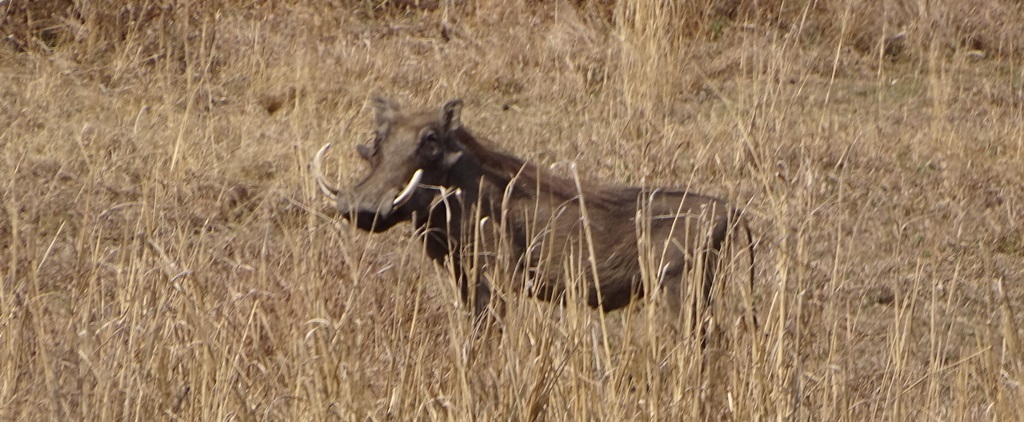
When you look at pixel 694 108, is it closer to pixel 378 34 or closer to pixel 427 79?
pixel 427 79

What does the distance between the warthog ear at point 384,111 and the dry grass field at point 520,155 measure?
357mm

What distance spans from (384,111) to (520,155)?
6.72 ft

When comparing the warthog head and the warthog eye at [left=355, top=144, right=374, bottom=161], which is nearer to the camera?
the warthog head

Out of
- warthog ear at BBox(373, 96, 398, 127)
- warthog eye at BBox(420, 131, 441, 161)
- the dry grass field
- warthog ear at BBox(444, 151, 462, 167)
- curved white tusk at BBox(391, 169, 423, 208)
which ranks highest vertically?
warthog ear at BBox(373, 96, 398, 127)

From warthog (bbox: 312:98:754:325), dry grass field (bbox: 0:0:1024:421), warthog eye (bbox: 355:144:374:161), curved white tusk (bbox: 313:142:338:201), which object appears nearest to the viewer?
dry grass field (bbox: 0:0:1024:421)

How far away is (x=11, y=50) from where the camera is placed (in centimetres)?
676

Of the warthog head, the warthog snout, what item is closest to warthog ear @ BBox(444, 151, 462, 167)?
the warthog head

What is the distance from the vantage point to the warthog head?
3715 mm

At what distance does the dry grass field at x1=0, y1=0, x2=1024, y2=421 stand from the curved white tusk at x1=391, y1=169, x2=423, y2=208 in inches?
7.9

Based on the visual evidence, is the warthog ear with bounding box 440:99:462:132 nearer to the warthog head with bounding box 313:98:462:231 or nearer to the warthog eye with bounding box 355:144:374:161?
the warthog head with bounding box 313:98:462:231

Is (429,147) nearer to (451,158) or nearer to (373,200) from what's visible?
(451,158)

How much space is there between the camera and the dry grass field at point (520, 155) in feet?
8.93

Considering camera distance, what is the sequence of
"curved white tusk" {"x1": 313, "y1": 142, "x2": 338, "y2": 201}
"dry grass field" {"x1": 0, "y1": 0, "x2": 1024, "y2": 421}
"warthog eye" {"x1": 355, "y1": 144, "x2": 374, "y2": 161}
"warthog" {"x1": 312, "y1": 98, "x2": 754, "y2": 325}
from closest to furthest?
"dry grass field" {"x1": 0, "y1": 0, "x2": 1024, "y2": 421} < "curved white tusk" {"x1": 313, "y1": 142, "x2": 338, "y2": 201} < "warthog" {"x1": 312, "y1": 98, "x2": 754, "y2": 325} < "warthog eye" {"x1": 355, "y1": 144, "x2": 374, "y2": 161}

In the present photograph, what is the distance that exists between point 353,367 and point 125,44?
4.67 m
